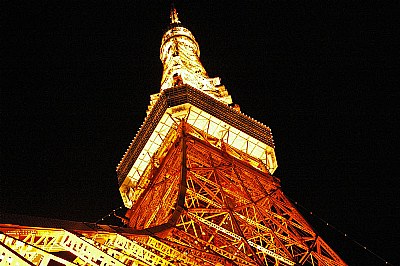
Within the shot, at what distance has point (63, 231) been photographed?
6.58 m

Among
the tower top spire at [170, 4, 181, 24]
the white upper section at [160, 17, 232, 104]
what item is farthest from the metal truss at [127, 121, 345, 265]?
the tower top spire at [170, 4, 181, 24]

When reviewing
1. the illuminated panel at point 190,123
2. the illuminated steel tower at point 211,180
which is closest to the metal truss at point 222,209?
the illuminated steel tower at point 211,180

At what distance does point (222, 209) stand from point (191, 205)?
2.26 metres

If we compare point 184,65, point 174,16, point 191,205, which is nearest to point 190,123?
point 191,205

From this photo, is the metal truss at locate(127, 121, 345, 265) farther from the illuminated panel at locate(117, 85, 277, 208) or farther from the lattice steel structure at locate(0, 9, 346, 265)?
the illuminated panel at locate(117, 85, 277, 208)

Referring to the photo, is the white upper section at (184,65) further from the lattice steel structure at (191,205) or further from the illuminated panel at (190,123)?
the illuminated panel at (190,123)

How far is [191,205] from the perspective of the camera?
632 inches

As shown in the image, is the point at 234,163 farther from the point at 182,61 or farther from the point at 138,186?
the point at 182,61

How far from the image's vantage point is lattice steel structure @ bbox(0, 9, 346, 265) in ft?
21.9

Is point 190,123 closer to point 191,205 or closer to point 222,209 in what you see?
point 191,205

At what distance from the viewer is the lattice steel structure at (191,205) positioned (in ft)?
21.9

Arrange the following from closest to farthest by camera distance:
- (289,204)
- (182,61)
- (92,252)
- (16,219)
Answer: (16,219), (92,252), (289,204), (182,61)

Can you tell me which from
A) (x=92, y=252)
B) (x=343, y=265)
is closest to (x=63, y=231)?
(x=92, y=252)

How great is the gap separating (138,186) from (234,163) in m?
4.89
